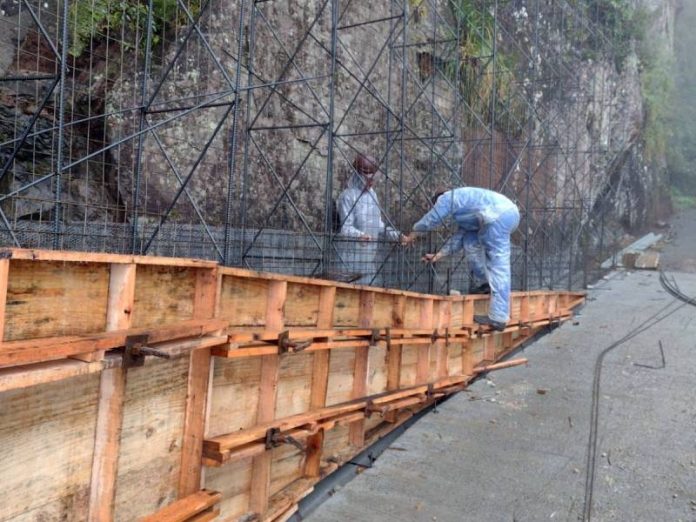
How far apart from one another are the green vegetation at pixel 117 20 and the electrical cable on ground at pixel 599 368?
20.0 ft

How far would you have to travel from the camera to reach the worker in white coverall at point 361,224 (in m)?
7.64

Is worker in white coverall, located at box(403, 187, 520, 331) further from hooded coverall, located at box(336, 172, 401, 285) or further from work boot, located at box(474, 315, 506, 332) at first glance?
hooded coverall, located at box(336, 172, 401, 285)

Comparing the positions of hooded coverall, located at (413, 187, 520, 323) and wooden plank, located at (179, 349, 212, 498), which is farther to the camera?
hooded coverall, located at (413, 187, 520, 323)

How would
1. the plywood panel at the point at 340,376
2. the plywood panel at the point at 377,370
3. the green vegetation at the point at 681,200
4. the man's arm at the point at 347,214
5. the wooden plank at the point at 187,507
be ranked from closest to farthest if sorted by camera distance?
the wooden plank at the point at 187,507 < the plywood panel at the point at 340,376 < the plywood panel at the point at 377,370 < the man's arm at the point at 347,214 < the green vegetation at the point at 681,200

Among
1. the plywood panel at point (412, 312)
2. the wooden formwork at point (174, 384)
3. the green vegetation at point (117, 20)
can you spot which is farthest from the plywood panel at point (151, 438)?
the green vegetation at point (117, 20)

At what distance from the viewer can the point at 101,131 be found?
6746 mm

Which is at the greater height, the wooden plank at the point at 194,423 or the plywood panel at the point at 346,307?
the plywood panel at the point at 346,307

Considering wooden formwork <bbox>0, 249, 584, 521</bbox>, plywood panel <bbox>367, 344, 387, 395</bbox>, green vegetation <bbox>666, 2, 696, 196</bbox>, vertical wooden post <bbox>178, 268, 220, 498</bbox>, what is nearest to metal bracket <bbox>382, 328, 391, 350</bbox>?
wooden formwork <bbox>0, 249, 584, 521</bbox>

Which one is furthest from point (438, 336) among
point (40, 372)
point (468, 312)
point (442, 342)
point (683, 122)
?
point (683, 122)

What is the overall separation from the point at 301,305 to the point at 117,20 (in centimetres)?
466

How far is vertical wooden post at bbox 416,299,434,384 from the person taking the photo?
6.09m

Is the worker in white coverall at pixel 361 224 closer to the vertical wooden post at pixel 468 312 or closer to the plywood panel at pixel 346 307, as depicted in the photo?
the vertical wooden post at pixel 468 312

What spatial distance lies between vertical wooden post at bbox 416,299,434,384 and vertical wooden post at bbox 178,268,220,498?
3124 mm

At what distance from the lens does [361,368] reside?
510 centimetres
